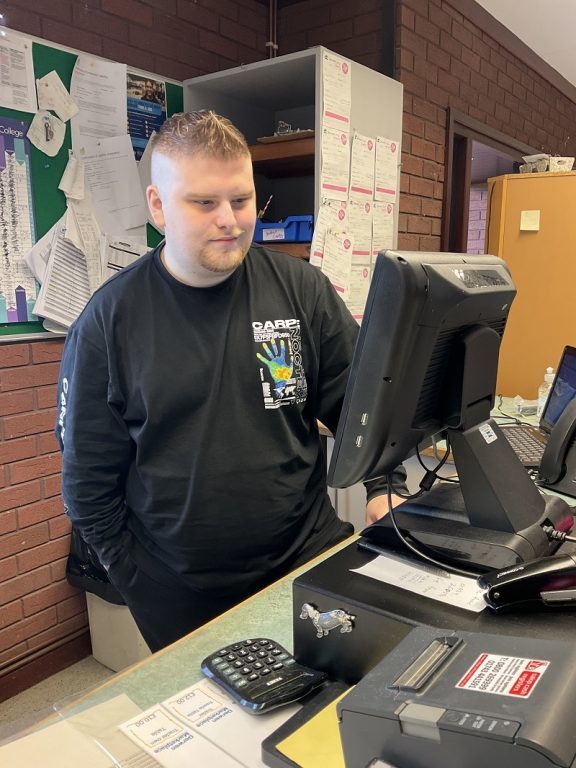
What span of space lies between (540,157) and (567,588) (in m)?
3.35

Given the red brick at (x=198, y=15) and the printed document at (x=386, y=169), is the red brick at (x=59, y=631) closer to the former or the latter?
the printed document at (x=386, y=169)

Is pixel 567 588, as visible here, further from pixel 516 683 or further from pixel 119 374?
pixel 119 374

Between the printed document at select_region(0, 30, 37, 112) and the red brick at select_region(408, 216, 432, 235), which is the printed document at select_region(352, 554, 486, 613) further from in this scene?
the red brick at select_region(408, 216, 432, 235)

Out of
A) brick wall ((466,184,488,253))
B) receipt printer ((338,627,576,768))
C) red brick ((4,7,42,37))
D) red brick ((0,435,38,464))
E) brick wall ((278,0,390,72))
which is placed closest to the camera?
receipt printer ((338,627,576,768))

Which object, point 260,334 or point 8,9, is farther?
point 8,9

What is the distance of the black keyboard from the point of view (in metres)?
1.84

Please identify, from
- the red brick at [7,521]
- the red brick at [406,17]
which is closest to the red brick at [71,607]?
the red brick at [7,521]

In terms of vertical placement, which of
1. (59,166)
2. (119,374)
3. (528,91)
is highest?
(528,91)

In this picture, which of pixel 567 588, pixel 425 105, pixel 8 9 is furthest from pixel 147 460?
pixel 425 105

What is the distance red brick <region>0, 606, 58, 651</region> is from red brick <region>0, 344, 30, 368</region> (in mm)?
897


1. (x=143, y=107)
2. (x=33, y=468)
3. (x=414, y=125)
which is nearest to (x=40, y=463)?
(x=33, y=468)

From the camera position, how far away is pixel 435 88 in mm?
3205

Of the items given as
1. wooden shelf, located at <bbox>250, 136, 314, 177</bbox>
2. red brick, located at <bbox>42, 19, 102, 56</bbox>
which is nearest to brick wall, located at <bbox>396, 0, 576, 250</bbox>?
wooden shelf, located at <bbox>250, 136, 314, 177</bbox>

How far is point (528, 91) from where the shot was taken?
4418mm
